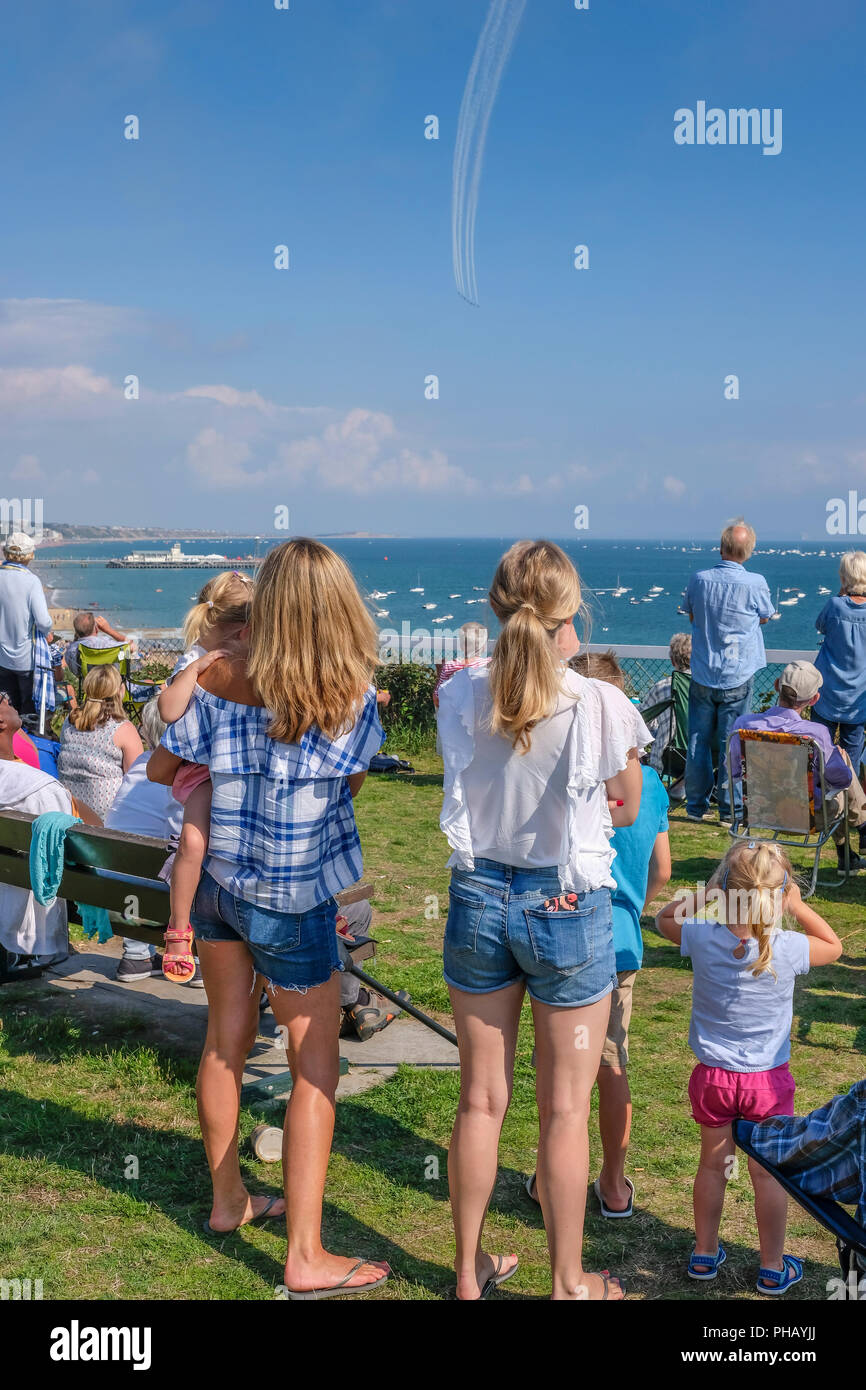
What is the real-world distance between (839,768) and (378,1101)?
3.28 metres

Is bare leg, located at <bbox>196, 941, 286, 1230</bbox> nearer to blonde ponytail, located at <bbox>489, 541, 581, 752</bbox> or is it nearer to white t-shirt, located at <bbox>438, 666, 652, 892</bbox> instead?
white t-shirt, located at <bbox>438, 666, 652, 892</bbox>

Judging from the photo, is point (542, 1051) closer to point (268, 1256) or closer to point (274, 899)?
point (274, 899)

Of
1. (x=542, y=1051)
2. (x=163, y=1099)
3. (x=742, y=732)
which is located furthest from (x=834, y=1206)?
(x=742, y=732)

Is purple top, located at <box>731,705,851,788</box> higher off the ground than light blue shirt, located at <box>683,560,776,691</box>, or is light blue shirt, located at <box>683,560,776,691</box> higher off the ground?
light blue shirt, located at <box>683,560,776,691</box>

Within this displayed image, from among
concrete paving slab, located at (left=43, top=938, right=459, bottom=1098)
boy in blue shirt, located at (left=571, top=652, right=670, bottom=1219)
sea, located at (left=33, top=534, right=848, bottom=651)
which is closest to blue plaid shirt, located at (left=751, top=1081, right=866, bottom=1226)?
boy in blue shirt, located at (left=571, top=652, right=670, bottom=1219)

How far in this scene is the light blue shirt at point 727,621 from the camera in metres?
7.70

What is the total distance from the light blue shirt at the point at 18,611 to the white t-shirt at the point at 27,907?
3.94 meters

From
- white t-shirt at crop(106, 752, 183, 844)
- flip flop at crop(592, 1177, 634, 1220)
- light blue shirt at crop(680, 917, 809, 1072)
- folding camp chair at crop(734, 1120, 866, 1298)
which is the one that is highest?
white t-shirt at crop(106, 752, 183, 844)

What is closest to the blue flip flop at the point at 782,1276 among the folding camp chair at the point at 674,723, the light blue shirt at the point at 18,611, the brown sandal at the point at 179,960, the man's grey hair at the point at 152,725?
the brown sandal at the point at 179,960

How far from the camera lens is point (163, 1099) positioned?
12.8 feet

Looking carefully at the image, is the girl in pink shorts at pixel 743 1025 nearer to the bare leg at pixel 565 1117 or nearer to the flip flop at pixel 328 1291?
the bare leg at pixel 565 1117

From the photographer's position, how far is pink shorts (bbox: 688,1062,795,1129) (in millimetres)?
2881

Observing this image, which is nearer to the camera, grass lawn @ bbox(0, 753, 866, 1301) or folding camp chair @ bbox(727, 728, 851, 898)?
grass lawn @ bbox(0, 753, 866, 1301)

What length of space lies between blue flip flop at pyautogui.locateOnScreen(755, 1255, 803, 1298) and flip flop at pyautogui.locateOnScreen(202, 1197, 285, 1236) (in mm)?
1293
